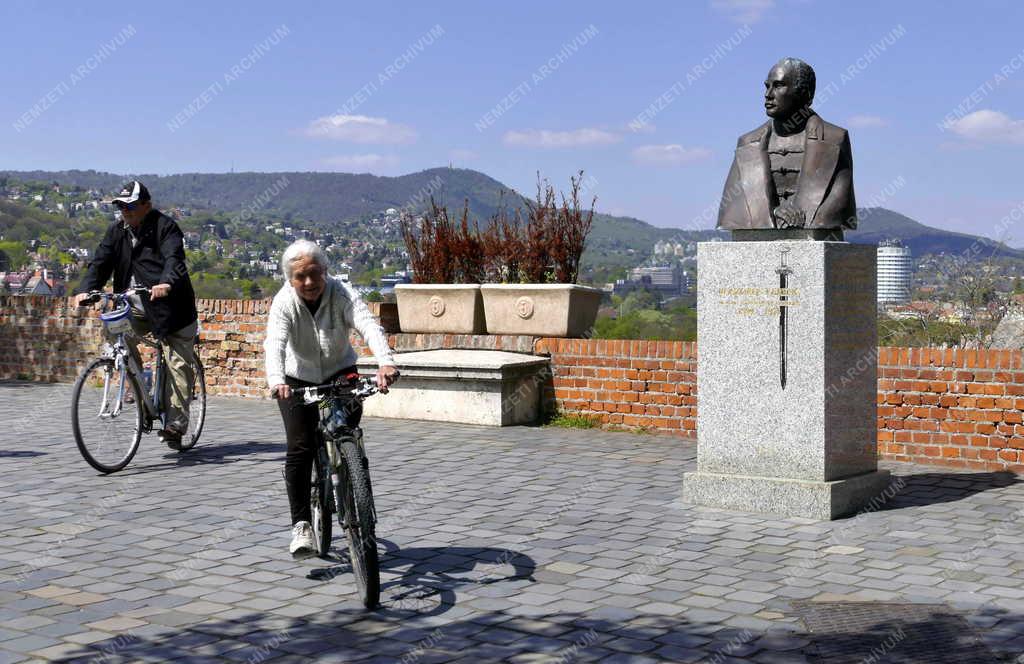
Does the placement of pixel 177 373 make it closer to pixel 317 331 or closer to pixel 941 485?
pixel 317 331

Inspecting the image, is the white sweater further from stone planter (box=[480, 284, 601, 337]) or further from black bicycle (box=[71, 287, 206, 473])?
stone planter (box=[480, 284, 601, 337])

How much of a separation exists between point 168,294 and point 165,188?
10411cm

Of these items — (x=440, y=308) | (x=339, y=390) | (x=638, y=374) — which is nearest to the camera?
(x=339, y=390)

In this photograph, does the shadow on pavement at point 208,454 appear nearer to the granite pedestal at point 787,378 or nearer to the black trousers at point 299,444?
the black trousers at point 299,444

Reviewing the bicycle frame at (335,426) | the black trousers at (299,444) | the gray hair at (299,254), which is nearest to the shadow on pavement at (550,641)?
the bicycle frame at (335,426)

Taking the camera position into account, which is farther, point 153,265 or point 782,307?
point 153,265

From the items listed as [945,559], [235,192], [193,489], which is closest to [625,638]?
[945,559]

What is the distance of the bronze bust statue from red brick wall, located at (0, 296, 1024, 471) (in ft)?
7.73

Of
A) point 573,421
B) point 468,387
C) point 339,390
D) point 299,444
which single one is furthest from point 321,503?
point 573,421

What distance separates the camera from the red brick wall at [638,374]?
9.62 metres

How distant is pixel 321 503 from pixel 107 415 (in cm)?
385

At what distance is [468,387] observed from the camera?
39.7ft

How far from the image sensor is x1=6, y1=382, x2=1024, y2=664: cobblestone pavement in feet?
16.4

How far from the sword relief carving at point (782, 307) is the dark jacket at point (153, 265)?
475 centimetres
